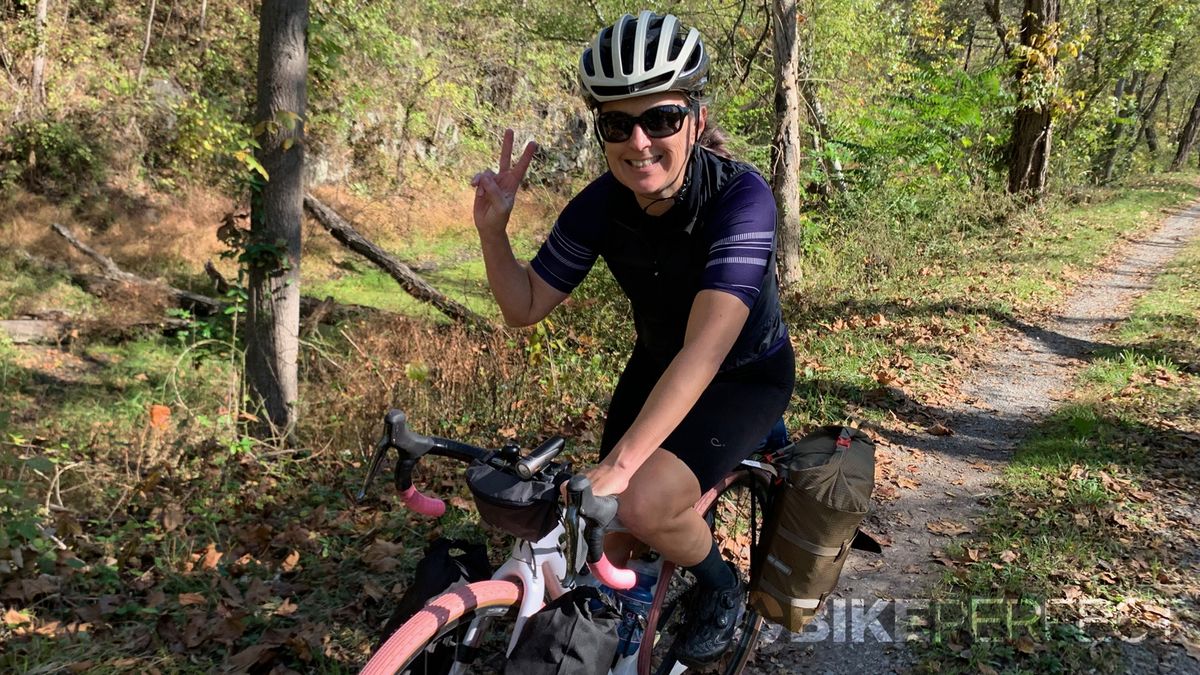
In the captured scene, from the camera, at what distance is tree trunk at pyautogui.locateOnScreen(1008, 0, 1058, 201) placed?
44.1 ft

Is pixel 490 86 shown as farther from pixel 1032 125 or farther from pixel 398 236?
pixel 1032 125

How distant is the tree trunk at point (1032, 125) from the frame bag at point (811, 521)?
44.6ft

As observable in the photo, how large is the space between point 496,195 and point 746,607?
74.1 inches

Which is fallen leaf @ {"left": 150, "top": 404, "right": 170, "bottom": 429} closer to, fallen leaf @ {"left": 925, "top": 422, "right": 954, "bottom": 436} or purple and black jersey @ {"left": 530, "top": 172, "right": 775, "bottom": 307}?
purple and black jersey @ {"left": 530, "top": 172, "right": 775, "bottom": 307}

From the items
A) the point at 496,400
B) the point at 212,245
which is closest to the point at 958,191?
the point at 496,400

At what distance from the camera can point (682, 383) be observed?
6.54 ft

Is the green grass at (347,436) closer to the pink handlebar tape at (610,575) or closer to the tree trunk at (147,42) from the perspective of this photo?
the pink handlebar tape at (610,575)

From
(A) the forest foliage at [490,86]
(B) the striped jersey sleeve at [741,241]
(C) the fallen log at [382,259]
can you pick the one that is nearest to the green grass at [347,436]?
(C) the fallen log at [382,259]

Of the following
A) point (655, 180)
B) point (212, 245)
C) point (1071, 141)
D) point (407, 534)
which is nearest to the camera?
point (655, 180)

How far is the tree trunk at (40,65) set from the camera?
47.1ft

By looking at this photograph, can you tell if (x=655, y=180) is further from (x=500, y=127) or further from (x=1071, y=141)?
(x=1071, y=141)

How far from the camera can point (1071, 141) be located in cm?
2084

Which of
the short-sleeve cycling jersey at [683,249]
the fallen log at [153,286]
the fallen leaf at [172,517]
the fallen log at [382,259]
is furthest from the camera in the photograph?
the fallen log at [153,286]

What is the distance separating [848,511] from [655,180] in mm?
→ 1308
